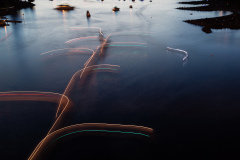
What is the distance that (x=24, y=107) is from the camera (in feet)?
47.6

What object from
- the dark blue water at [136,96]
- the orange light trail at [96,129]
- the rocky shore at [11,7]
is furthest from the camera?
the rocky shore at [11,7]

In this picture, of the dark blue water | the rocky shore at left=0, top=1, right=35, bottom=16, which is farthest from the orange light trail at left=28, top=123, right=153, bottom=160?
the rocky shore at left=0, top=1, right=35, bottom=16

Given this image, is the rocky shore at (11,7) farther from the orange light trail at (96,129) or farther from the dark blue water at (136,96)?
the orange light trail at (96,129)

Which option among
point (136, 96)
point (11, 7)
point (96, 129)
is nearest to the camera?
point (96, 129)

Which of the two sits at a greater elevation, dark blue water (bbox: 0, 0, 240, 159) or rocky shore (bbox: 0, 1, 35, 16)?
rocky shore (bbox: 0, 1, 35, 16)

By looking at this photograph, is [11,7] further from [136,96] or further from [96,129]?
[96,129]

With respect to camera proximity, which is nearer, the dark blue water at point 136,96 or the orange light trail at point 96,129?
the dark blue water at point 136,96

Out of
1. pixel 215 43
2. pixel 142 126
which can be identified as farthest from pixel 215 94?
pixel 215 43

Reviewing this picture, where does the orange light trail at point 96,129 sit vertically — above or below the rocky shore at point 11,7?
below

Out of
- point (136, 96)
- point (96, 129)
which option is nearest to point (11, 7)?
point (136, 96)

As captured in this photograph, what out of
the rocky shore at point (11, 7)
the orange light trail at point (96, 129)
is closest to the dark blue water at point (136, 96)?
the orange light trail at point (96, 129)

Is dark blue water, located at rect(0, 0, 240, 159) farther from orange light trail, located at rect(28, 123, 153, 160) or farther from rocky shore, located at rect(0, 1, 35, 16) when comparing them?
rocky shore, located at rect(0, 1, 35, 16)

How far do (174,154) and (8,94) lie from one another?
43.0 ft

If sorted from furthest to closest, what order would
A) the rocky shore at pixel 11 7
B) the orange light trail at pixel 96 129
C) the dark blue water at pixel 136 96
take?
the rocky shore at pixel 11 7
the orange light trail at pixel 96 129
the dark blue water at pixel 136 96
